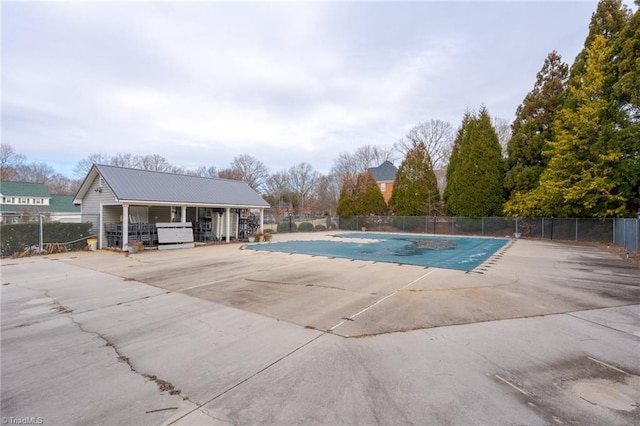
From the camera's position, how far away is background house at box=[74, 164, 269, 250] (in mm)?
15359

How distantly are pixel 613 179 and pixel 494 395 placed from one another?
777 inches

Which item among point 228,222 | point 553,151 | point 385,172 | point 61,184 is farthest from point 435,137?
point 61,184

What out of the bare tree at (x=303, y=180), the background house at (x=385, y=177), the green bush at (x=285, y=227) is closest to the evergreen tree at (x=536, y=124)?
the green bush at (x=285, y=227)

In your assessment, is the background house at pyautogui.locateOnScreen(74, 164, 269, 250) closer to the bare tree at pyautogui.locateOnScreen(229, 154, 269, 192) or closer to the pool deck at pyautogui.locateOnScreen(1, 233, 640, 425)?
the pool deck at pyautogui.locateOnScreen(1, 233, 640, 425)

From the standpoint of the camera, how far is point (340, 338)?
13.7 ft

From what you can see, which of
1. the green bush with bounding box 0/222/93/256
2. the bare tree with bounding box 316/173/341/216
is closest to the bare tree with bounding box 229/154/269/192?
the bare tree with bounding box 316/173/341/216

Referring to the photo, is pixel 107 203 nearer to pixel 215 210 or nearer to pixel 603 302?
pixel 215 210

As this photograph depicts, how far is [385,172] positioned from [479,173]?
17.6 metres

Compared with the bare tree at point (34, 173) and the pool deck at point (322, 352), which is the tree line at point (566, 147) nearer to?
the pool deck at point (322, 352)

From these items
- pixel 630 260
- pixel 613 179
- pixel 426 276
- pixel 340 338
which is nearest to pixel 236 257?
pixel 426 276

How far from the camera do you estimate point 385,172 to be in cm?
4225

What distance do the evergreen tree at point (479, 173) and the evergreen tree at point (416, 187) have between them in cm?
260

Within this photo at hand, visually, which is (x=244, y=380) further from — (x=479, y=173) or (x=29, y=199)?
(x=29, y=199)

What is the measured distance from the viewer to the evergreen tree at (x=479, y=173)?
24812 millimetres
